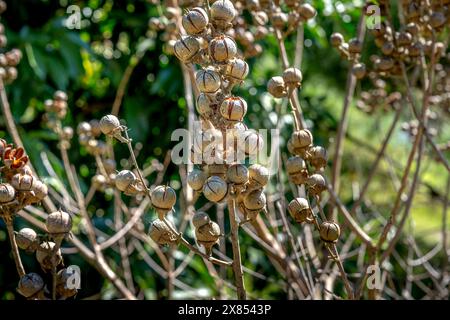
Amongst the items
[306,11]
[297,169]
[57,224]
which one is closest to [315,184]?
[297,169]

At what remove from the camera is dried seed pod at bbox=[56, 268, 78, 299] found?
0.62 m

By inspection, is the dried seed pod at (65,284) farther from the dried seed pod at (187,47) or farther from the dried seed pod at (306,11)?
the dried seed pod at (306,11)

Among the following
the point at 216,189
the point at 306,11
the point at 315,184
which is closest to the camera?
the point at 216,189

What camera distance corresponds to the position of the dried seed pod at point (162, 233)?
0.60 m

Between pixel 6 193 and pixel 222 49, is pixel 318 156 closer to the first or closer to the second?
pixel 222 49

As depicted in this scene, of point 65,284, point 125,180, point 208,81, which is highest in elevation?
point 208,81

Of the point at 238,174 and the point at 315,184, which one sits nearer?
the point at 238,174

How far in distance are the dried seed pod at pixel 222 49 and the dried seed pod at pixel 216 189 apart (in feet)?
0.37

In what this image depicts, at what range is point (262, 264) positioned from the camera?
1638 mm

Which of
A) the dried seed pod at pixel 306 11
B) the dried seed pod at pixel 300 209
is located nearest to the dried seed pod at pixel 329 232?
the dried seed pod at pixel 300 209

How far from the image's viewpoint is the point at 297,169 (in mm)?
669

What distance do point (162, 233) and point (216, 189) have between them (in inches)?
3.5
